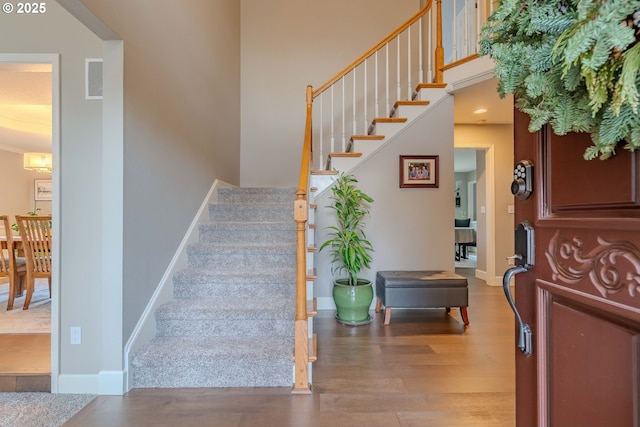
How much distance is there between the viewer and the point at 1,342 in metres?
2.36

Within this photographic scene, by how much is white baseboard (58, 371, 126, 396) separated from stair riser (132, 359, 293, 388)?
0.09m

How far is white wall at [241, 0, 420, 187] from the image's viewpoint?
15.2ft

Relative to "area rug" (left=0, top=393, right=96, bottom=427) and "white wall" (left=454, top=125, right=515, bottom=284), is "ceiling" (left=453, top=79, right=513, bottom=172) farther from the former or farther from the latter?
"area rug" (left=0, top=393, right=96, bottom=427)

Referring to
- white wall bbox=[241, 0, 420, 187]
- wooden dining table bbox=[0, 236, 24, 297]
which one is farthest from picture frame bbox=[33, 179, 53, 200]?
white wall bbox=[241, 0, 420, 187]

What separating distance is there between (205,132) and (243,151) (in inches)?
56.1

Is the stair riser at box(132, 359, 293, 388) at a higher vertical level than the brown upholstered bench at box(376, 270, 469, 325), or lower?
lower

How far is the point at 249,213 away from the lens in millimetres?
3400

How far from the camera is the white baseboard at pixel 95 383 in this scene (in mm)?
1854

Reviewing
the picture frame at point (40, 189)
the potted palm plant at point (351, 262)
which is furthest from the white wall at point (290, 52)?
the picture frame at point (40, 189)

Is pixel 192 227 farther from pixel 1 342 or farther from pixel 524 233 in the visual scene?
pixel 524 233

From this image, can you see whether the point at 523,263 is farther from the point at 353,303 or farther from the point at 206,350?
the point at 353,303

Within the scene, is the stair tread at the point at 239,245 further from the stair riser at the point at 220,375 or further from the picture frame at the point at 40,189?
the picture frame at the point at 40,189

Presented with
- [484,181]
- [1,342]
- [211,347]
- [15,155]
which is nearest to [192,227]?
[211,347]

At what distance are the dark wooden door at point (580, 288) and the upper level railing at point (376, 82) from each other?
52.8 inches
